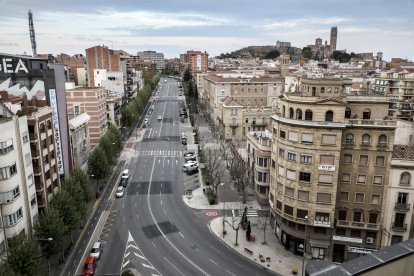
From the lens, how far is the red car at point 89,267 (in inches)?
1802

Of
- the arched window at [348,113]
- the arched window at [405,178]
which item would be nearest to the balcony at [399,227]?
the arched window at [405,178]

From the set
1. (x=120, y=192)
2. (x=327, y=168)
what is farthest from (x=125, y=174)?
(x=327, y=168)

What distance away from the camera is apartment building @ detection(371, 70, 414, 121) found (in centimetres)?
11519

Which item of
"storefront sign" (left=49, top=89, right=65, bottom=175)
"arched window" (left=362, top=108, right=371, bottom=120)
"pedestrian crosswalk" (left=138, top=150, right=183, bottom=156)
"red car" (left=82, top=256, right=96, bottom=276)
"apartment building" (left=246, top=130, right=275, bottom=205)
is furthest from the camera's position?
"pedestrian crosswalk" (left=138, top=150, right=183, bottom=156)

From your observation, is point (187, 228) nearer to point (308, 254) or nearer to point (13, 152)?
point (308, 254)

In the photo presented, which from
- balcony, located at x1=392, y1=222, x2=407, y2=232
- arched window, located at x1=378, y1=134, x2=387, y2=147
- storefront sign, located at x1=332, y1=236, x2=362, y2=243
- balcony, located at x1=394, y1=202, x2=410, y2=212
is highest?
arched window, located at x1=378, y1=134, x2=387, y2=147

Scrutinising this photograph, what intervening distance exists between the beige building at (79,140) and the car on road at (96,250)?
2484cm

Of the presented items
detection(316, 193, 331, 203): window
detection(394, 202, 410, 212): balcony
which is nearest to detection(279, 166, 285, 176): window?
detection(316, 193, 331, 203): window

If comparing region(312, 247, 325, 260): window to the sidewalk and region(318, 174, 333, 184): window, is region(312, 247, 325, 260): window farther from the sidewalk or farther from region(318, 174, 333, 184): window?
region(318, 174, 333, 184): window

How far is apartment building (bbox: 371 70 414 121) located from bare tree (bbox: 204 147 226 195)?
60.1 m

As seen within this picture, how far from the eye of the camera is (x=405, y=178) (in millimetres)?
47938

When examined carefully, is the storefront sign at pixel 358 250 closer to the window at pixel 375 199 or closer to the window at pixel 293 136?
the window at pixel 375 199

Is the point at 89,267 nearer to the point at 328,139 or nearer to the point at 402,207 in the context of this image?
the point at 328,139

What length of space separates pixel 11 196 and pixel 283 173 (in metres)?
36.5
